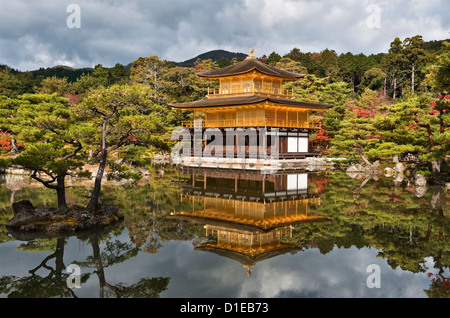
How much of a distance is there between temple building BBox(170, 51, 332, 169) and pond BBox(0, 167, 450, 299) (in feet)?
47.0

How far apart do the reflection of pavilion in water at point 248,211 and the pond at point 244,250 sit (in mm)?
60

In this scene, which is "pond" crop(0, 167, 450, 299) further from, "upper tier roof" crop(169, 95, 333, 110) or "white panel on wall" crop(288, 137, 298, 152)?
"white panel on wall" crop(288, 137, 298, 152)

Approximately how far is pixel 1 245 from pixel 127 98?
6481 millimetres

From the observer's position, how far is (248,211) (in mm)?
16453

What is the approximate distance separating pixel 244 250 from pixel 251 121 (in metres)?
25.2

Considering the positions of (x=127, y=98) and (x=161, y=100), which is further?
(x=161, y=100)

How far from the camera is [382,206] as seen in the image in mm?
17672

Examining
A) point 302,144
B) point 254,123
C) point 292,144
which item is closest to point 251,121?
point 254,123

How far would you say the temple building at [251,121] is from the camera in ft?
112

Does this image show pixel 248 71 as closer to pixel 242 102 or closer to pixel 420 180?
pixel 242 102

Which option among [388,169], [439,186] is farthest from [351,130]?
[439,186]

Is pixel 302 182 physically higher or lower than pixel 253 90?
lower

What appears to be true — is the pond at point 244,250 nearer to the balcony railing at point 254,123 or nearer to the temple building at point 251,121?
the temple building at point 251,121
